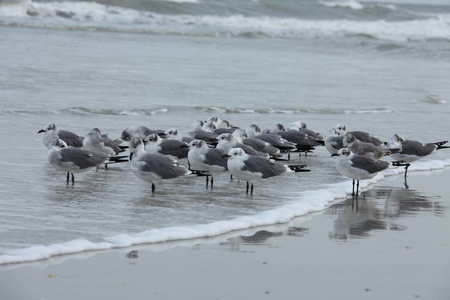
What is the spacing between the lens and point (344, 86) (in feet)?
75.2

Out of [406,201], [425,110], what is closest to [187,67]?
[425,110]

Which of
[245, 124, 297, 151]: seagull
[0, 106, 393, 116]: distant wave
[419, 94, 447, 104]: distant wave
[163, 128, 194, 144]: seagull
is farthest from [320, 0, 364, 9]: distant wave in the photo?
[163, 128, 194, 144]: seagull

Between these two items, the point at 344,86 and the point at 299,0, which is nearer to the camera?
the point at 344,86

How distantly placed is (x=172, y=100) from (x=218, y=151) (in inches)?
315

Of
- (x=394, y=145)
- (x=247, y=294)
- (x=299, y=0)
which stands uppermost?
(x=299, y=0)

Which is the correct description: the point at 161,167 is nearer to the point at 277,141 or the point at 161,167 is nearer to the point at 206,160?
the point at 206,160

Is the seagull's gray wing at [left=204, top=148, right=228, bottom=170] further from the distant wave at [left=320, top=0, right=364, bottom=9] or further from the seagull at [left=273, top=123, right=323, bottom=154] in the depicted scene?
the distant wave at [left=320, top=0, right=364, bottom=9]

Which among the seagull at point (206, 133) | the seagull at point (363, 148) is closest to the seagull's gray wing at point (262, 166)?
the seagull at point (363, 148)

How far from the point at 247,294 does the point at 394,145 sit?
20.6 ft

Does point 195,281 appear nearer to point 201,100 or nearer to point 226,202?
point 226,202

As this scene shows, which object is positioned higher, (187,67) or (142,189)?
(187,67)

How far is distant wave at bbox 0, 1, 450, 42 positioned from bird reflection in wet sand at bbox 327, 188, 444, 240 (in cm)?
2918

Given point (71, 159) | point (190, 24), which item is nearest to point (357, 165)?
point (71, 159)

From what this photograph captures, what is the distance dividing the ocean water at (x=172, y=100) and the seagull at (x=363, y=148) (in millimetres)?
393
